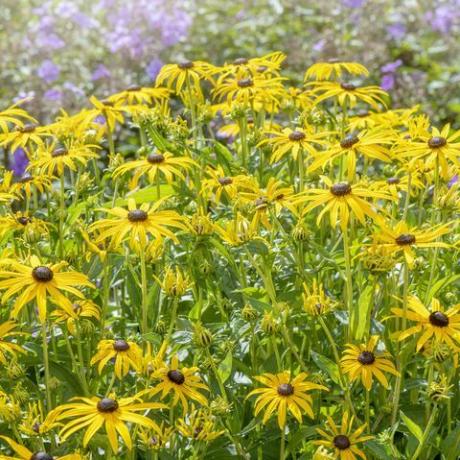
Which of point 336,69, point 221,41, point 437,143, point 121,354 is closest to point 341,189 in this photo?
point 437,143

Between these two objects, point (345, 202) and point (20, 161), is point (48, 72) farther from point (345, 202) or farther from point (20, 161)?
point (345, 202)

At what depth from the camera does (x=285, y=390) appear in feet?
5.18

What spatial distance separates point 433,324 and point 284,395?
0.28 meters

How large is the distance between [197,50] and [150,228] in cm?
339

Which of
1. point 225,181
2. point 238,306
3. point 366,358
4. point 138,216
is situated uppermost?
point 138,216

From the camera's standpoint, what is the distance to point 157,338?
5.38 ft

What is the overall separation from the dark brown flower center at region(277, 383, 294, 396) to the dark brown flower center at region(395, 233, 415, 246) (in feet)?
1.01

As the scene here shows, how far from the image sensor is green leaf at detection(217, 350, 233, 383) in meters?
1.65

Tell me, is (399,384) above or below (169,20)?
above

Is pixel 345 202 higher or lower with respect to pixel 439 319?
higher

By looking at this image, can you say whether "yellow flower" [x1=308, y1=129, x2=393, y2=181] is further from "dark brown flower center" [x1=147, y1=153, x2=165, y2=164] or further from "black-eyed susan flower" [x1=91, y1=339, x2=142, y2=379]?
"black-eyed susan flower" [x1=91, y1=339, x2=142, y2=379]

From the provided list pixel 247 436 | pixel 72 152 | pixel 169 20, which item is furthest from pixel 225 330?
pixel 169 20

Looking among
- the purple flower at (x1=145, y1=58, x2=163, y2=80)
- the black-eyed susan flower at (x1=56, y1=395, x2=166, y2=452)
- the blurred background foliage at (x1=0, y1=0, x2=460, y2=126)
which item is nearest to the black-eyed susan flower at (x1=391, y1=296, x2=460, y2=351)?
the black-eyed susan flower at (x1=56, y1=395, x2=166, y2=452)

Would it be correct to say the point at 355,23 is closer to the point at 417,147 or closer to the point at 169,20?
the point at 169,20
